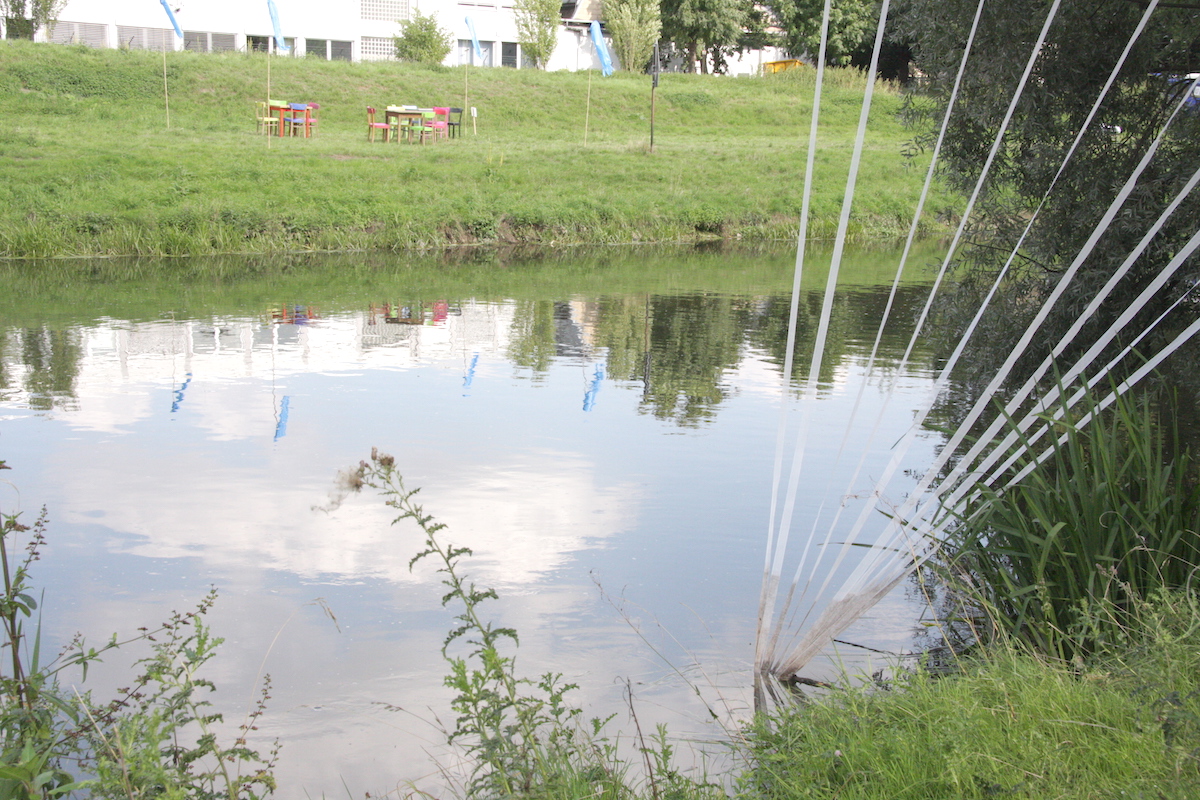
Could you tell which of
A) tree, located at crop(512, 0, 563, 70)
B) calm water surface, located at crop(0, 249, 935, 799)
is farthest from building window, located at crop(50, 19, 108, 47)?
calm water surface, located at crop(0, 249, 935, 799)

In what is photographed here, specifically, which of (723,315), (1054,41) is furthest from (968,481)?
(723,315)

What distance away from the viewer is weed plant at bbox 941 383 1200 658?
13.7 feet

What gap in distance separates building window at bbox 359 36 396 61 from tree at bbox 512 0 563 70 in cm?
640

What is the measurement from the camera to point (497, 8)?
47969 millimetres

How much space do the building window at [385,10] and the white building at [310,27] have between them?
0.13 feet

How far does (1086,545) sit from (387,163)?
19903mm

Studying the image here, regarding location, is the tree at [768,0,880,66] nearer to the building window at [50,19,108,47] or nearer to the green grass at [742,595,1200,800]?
the building window at [50,19,108,47]

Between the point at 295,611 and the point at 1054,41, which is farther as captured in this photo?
the point at 1054,41

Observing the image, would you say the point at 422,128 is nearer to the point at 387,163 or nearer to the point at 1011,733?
the point at 387,163

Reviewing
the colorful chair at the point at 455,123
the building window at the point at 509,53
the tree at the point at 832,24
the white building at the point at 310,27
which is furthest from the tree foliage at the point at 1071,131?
the building window at the point at 509,53

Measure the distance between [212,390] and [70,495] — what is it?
2914 mm

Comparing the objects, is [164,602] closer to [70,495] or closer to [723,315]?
[70,495]

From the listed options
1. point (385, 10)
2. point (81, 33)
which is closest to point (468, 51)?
point (385, 10)

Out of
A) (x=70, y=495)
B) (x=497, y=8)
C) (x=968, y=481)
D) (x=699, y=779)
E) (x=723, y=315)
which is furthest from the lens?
(x=497, y=8)
